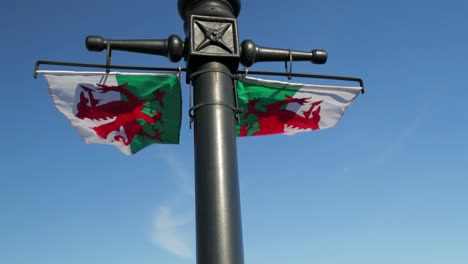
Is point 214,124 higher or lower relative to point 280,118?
lower

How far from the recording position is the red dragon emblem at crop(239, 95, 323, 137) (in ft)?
23.3

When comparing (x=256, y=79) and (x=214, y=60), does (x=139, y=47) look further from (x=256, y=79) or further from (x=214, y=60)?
(x=256, y=79)

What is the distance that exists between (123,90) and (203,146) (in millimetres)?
1792

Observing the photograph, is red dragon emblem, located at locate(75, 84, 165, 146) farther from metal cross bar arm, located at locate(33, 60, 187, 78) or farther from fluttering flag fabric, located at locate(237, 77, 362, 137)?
fluttering flag fabric, located at locate(237, 77, 362, 137)

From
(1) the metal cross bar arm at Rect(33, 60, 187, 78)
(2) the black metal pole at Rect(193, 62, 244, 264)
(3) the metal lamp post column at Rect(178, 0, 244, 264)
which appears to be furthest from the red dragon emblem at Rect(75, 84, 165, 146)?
(2) the black metal pole at Rect(193, 62, 244, 264)

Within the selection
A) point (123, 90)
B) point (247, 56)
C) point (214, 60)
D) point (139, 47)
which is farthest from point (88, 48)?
point (247, 56)

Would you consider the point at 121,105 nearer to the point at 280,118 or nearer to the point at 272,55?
the point at 272,55

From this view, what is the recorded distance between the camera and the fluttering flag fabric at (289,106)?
22.7ft

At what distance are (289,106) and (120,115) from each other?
2309 millimetres

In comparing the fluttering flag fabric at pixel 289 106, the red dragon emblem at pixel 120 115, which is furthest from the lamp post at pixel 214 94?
the red dragon emblem at pixel 120 115

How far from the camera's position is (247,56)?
5863 millimetres

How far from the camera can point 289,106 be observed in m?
7.18

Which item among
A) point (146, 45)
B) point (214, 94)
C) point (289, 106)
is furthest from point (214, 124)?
point (289, 106)

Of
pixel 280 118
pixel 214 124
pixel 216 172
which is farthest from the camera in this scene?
pixel 280 118
